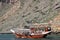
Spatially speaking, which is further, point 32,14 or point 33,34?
point 32,14

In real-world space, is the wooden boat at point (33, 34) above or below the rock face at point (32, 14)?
below

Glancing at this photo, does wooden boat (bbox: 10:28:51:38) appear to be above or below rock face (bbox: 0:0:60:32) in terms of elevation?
below

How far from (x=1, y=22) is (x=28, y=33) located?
1639 inches

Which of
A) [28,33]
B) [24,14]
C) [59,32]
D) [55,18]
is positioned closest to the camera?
[28,33]

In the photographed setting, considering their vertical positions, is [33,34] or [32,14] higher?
[32,14]

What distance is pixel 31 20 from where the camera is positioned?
125812 mm

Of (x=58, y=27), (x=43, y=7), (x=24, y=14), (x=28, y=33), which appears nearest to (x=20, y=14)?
(x=24, y=14)

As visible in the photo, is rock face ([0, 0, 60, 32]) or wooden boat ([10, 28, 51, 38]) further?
rock face ([0, 0, 60, 32])

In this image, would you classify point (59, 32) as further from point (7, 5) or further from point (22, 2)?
point (7, 5)

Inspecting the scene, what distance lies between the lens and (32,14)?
424 feet

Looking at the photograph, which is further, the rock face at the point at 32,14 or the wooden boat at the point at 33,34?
the rock face at the point at 32,14

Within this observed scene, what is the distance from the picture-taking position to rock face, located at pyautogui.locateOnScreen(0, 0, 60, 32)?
126000mm

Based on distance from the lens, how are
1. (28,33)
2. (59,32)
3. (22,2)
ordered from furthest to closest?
(22,2) → (59,32) → (28,33)

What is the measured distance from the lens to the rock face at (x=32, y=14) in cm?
12600
